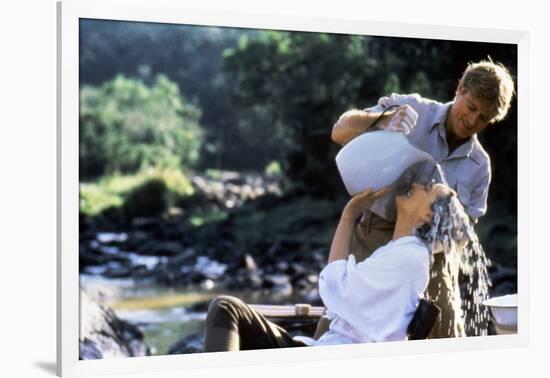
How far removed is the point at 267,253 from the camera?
724 cm

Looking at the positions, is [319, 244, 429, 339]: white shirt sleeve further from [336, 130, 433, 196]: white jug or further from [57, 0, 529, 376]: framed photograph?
[336, 130, 433, 196]: white jug

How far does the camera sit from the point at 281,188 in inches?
289

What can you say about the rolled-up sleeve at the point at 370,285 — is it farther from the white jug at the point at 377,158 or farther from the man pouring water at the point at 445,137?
the white jug at the point at 377,158

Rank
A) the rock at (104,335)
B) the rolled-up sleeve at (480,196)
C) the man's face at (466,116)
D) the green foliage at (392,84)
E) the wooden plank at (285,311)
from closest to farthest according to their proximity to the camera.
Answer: the rock at (104,335)
the wooden plank at (285,311)
the man's face at (466,116)
the rolled-up sleeve at (480,196)
the green foliage at (392,84)

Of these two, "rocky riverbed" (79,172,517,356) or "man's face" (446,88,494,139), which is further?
"rocky riverbed" (79,172,517,356)

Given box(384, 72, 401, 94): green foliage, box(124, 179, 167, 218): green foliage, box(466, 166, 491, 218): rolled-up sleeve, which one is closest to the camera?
box(466, 166, 491, 218): rolled-up sleeve

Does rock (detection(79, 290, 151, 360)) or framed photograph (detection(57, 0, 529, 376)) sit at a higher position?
framed photograph (detection(57, 0, 529, 376))

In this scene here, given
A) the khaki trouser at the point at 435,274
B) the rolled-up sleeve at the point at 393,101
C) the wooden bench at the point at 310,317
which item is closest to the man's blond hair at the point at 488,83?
the rolled-up sleeve at the point at 393,101

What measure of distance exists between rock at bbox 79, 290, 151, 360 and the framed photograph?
0.01 metres

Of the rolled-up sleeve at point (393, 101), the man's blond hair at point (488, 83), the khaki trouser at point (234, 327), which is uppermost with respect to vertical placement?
the man's blond hair at point (488, 83)

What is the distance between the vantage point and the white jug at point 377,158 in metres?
6.14

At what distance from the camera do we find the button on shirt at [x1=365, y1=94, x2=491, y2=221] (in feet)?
20.5

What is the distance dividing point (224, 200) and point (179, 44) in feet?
3.97

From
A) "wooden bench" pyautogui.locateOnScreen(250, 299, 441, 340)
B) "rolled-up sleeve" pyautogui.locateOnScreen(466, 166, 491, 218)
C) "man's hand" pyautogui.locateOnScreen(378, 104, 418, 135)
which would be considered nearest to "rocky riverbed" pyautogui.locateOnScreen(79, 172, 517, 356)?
"wooden bench" pyautogui.locateOnScreen(250, 299, 441, 340)
